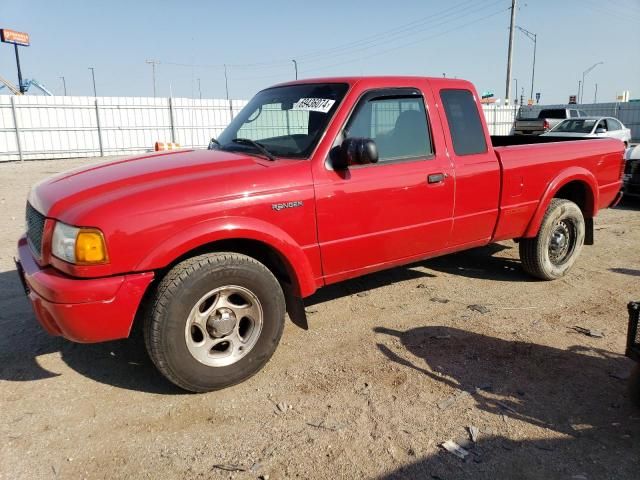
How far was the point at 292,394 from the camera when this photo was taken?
3143 millimetres

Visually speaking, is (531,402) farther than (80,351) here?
No

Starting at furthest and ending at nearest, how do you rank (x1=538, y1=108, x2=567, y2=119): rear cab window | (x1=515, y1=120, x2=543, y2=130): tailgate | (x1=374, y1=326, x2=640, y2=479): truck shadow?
(x1=538, y1=108, x2=567, y2=119): rear cab window < (x1=515, y1=120, x2=543, y2=130): tailgate < (x1=374, y1=326, x2=640, y2=479): truck shadow

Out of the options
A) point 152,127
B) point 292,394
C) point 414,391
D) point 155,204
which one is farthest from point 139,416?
point 152,127

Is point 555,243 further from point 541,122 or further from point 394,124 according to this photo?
point 541,122

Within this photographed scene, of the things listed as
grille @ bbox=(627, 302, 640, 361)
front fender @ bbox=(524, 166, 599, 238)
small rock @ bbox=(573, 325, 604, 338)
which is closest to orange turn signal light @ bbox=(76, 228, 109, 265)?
grille @ bbox=(627, 302, 640, 361)

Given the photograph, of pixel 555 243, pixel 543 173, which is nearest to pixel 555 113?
pixel 555 243

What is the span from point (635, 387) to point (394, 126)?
2.40 meters

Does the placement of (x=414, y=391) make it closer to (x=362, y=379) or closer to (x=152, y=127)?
(x=362, y=379)

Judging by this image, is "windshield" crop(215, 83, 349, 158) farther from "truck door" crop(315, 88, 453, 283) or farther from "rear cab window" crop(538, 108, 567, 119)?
"rear cab window" crop(538, 108, 567, 119)

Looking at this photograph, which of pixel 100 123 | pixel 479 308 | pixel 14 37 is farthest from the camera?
pixel 14 37

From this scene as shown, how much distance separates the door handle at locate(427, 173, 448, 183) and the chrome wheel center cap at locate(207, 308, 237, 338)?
190 centimetres

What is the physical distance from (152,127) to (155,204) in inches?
826

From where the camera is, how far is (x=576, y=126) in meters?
16.6

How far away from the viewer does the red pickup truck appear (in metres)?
2.80
